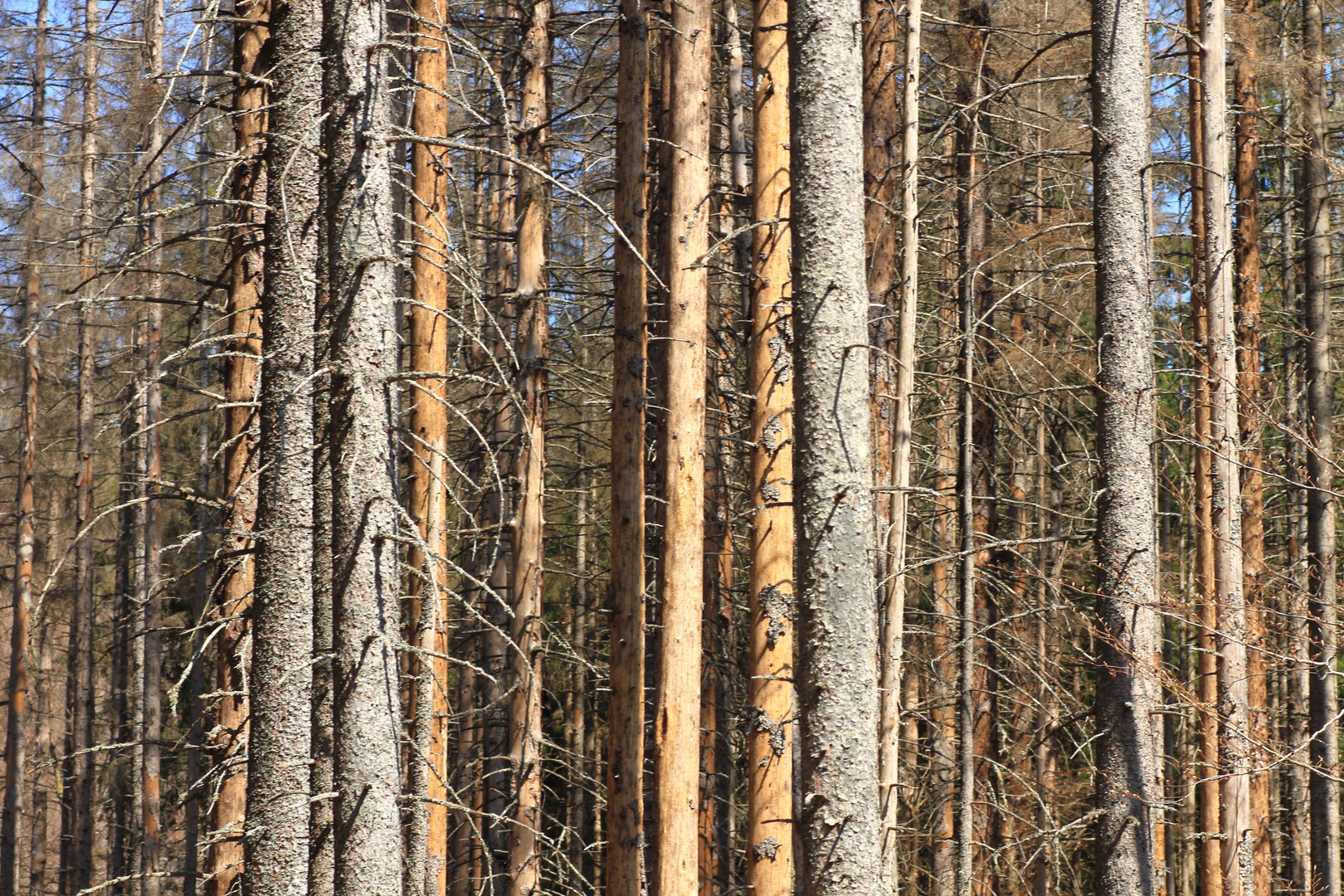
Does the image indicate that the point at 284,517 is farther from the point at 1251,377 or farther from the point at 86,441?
the point at 86,441

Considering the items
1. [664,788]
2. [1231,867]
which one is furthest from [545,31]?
[1231,867]

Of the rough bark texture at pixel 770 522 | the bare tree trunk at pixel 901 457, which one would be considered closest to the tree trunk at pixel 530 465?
the rough bark texture at pixel 770 522

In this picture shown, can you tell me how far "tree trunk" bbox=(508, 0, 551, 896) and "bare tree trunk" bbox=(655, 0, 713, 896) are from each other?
1.24 metres

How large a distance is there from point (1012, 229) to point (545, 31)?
16.5 feet

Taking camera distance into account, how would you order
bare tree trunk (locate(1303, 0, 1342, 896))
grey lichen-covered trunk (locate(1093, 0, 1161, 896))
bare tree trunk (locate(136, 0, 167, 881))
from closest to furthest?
1. grey lichen-covered trunk (locate(1093, 0, 1161, 896))
2. bare tree trunk (locate(1303, 0, 1342, 896))
3. bare tree trunk (locate(136, 0, 167, 881))

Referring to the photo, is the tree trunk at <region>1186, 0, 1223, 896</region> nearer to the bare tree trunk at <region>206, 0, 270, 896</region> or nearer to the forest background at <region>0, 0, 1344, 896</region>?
the forest background at <region>0, 0, 1344, 896</region>

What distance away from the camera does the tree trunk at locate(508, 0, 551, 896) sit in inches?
329

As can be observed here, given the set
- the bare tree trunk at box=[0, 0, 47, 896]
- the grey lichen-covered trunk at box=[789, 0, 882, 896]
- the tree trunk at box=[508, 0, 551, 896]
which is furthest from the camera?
the bare tree trunk at box=[0, 0, 47, 896]

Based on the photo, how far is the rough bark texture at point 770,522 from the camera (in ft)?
21.7

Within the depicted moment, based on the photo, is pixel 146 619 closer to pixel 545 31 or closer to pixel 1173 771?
pixel 545 31

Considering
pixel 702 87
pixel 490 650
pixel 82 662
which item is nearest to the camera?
pixel 702 87

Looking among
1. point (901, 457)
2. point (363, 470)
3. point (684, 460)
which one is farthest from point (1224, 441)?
point (363, 470)

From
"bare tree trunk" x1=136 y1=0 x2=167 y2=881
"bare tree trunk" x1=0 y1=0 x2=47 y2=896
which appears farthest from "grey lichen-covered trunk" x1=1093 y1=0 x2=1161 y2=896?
"bare tree trunk" x1=0 y1=0 x2=47 y2=896

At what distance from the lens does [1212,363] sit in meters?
8.52
